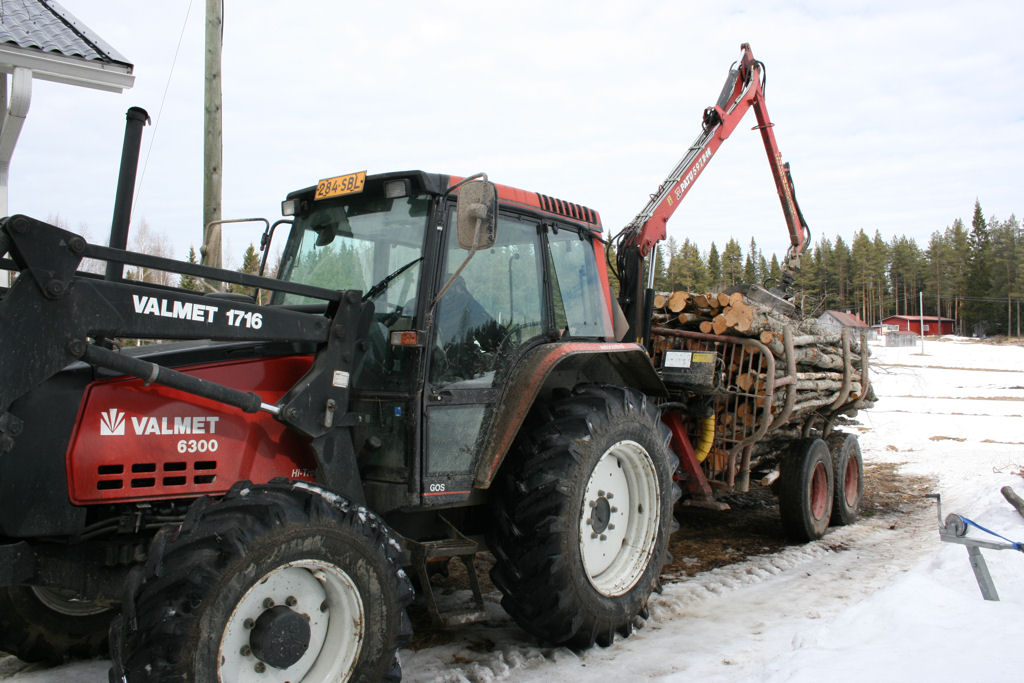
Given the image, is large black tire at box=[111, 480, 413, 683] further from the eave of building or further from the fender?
Result: the eave of building

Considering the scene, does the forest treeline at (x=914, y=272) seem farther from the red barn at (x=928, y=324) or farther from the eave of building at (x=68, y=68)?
the eave of building at (x=68, y=68)

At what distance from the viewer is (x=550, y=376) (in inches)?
175

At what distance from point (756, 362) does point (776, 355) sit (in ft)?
0.58

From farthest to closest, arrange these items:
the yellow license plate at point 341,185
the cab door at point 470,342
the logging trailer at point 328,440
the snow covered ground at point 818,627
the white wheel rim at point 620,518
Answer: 1. the white wheel rim at point 620,518
2. the yellow license plate at point 341,185
3. the cab door at point 470,342
4. the snow covered ground at point 818,627
5. the logging trailer at point 328,440

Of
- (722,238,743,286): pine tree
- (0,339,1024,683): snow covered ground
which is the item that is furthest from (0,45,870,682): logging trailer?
(722,238,743,286): pine tree

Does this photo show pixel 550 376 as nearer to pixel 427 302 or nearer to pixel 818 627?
pixel 427 302

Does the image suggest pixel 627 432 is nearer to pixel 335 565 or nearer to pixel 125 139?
pixel 335 565

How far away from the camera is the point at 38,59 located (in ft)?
20.8

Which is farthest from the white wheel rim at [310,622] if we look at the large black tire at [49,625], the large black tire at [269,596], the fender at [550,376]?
the large black tire at [49,625]

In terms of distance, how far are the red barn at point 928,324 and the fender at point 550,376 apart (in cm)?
8064

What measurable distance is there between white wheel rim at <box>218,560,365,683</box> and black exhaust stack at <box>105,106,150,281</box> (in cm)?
152


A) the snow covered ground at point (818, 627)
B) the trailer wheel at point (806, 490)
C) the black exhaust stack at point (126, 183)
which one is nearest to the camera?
the black exhaust stack at point (126, 183)

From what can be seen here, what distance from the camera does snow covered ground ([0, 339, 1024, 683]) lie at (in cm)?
357

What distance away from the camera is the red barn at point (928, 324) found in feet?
252
